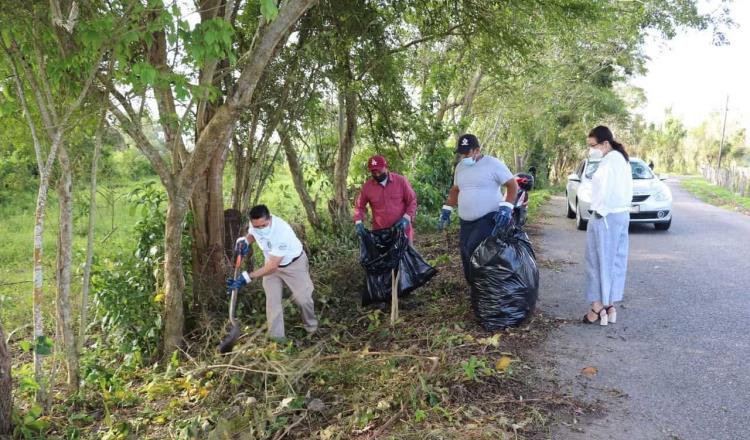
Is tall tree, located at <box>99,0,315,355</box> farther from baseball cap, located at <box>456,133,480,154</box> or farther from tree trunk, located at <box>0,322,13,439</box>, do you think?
baseball cap, located at <box>456,133,480,154</box>

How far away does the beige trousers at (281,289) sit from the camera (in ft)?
15.8

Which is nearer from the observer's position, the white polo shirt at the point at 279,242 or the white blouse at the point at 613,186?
the white blouse at the point at 613,186

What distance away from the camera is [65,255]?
3994 millimetres

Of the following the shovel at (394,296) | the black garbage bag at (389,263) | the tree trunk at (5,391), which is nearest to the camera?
the tree trunk at (5,391)

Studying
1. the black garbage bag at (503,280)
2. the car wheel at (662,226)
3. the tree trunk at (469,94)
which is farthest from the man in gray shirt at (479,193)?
the tree trunk at (469,94)

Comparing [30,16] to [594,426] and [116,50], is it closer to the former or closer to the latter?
[116,50]

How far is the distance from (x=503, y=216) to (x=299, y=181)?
15.9 ft

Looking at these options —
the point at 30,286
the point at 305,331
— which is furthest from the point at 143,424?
the point at 30,286

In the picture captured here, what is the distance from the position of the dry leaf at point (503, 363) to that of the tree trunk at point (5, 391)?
3339mm

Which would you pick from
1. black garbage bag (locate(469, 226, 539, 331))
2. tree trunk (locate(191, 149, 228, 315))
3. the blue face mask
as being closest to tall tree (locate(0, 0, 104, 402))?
tree trunk (locate(191, 149, 228, 315))

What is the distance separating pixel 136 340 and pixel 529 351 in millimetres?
3581

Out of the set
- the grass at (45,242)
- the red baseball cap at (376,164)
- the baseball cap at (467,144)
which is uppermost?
the baseball cap at (467,144)

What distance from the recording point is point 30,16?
3.42 meters

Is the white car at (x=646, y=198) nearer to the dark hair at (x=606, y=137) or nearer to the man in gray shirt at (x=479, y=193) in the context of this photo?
the dark hair at (x=606, y=137)
